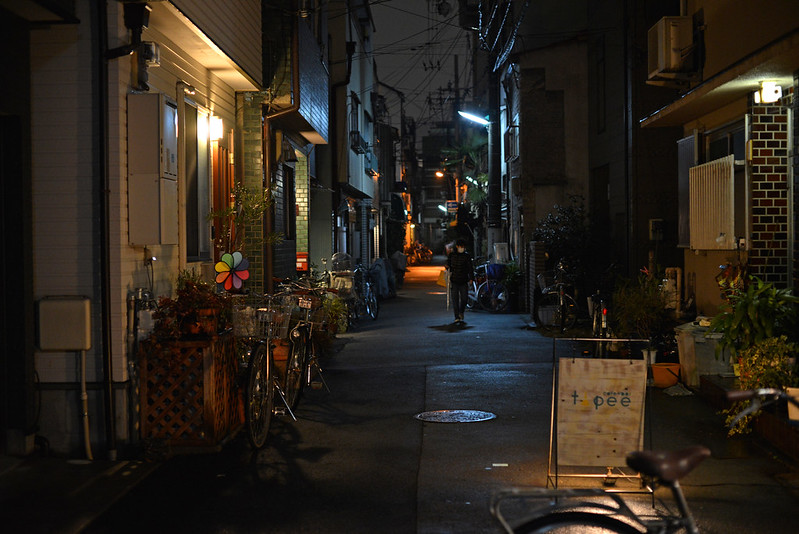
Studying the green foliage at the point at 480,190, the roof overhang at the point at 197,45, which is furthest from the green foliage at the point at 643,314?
the green foliage at the point at 480,190

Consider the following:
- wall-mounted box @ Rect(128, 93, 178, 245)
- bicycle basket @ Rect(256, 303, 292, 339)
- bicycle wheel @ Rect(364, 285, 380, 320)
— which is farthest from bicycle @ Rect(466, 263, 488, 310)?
wall-mounted box @ Rect(128, 93, 178, 245)

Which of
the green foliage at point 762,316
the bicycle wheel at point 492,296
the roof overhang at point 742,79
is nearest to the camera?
the roof overhang at point 742,79

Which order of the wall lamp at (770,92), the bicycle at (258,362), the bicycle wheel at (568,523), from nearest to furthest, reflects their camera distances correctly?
the bicycle wheel at (568,523) < the bicycle at (258,362) < the wall lamp at (770,92)

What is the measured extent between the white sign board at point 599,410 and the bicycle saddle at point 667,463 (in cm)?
284

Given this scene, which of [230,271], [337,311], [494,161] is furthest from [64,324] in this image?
[494,161]

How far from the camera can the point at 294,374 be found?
32.4 ft

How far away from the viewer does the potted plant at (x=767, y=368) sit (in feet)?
25.7

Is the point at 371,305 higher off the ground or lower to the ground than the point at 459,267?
lower

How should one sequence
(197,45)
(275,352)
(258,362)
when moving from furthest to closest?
(275,352) → (197,45) → (258,362)

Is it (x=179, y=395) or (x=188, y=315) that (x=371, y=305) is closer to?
(x=188, y=315)

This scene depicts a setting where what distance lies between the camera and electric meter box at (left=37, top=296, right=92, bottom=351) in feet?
24.0

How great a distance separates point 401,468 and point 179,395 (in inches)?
87.2

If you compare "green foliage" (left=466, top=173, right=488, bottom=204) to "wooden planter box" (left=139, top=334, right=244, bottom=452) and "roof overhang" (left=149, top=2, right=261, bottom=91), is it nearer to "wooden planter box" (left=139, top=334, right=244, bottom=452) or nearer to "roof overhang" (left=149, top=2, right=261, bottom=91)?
"roof overhang" (left=149, top=2, right=261, bottom=91)

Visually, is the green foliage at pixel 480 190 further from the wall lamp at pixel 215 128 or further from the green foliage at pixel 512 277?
the wall lamp at pixel 215 128
